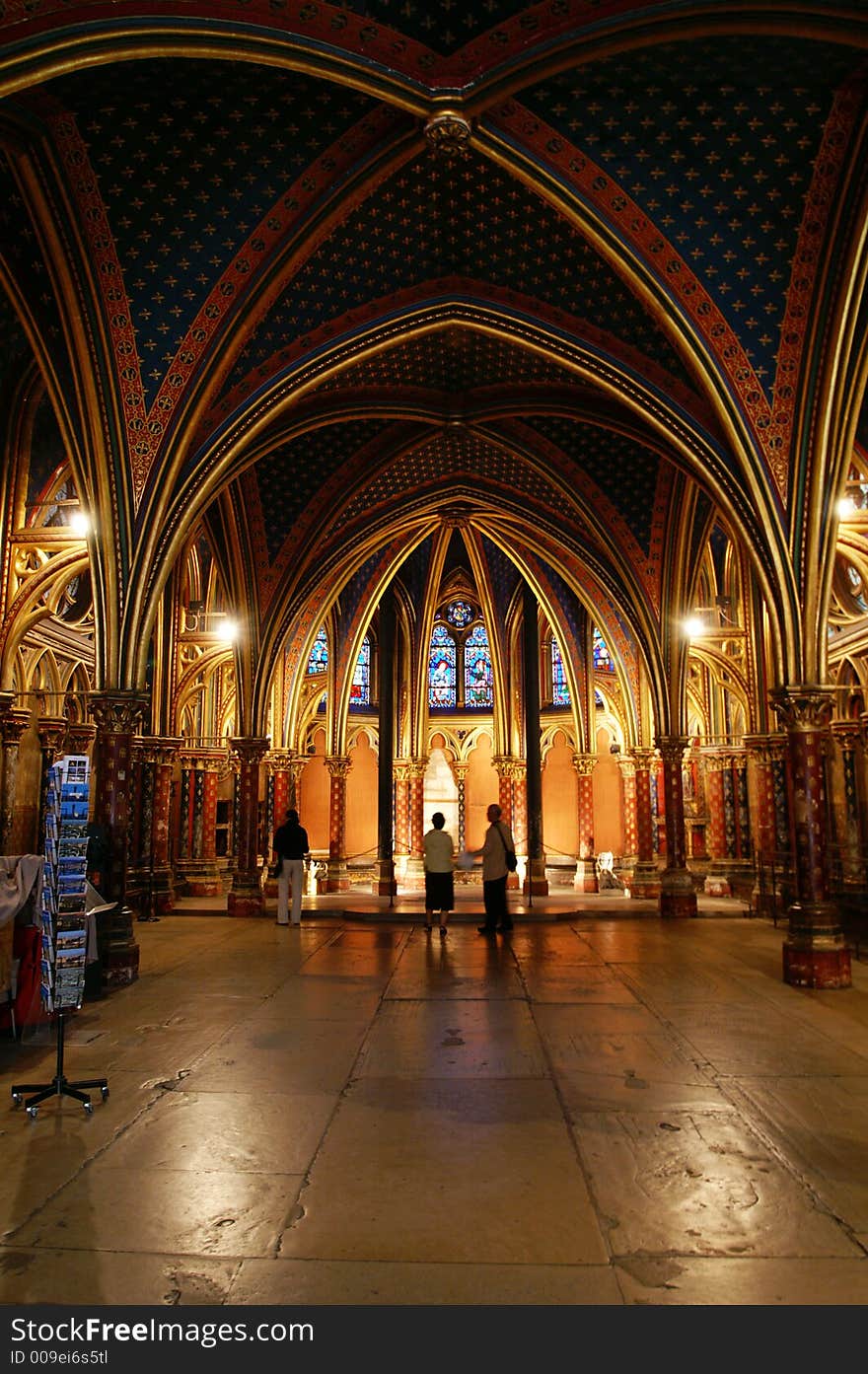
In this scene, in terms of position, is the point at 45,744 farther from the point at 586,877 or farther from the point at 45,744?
the point at 586,877

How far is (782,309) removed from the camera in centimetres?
947

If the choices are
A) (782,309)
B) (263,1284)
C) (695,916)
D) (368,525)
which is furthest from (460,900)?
(263,1284)

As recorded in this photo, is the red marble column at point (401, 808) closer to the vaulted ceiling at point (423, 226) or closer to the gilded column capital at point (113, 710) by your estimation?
the vaulted ceiling at point (423, 226)

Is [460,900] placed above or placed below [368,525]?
below

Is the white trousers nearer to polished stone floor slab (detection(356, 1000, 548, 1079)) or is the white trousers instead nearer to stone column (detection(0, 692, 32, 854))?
stone column (detection(0, 692, 32, 854))

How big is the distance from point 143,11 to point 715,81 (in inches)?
192

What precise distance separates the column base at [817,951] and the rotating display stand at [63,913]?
6529 mm

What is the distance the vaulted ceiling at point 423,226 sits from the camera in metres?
7.69

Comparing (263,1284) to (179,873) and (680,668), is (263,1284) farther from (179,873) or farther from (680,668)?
(179,873)

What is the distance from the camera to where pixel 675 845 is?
618 inches

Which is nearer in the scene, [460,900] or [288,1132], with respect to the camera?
[288,1132]

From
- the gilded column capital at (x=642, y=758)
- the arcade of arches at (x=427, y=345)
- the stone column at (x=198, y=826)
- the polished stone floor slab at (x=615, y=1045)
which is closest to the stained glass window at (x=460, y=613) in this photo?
the stone column at (x=198, y=826)

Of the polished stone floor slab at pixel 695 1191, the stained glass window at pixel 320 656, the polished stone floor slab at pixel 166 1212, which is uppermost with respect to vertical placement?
the stained glass window at pixel 320 656

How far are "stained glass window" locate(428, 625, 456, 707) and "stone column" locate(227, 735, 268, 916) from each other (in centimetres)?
1401
